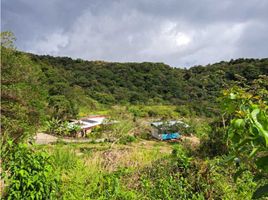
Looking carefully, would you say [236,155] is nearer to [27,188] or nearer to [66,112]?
[27,188]

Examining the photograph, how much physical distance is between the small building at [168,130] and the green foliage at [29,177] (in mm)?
22116

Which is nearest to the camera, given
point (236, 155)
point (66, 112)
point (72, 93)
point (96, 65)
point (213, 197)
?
point (236, 155)

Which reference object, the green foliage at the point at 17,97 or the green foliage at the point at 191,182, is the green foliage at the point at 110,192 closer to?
the green foliage at the point at 191,182

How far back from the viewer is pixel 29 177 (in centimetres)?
373

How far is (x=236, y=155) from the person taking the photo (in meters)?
0.96

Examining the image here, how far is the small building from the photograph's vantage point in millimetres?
25906

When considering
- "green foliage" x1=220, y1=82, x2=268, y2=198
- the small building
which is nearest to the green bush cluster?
the small building

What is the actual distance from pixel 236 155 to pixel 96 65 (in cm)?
5490

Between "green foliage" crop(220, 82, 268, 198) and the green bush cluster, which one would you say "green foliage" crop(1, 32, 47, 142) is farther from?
"green foliage" crop(220, 82, 268, 198)

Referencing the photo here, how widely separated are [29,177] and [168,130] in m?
23.0

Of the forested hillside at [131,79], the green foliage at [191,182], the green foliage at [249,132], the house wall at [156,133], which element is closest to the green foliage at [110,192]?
the green foliage at [191,182]

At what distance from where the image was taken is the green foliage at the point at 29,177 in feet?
12.1

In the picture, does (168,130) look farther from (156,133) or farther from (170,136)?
(156,133)

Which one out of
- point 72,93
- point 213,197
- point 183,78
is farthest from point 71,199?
point 183,78
